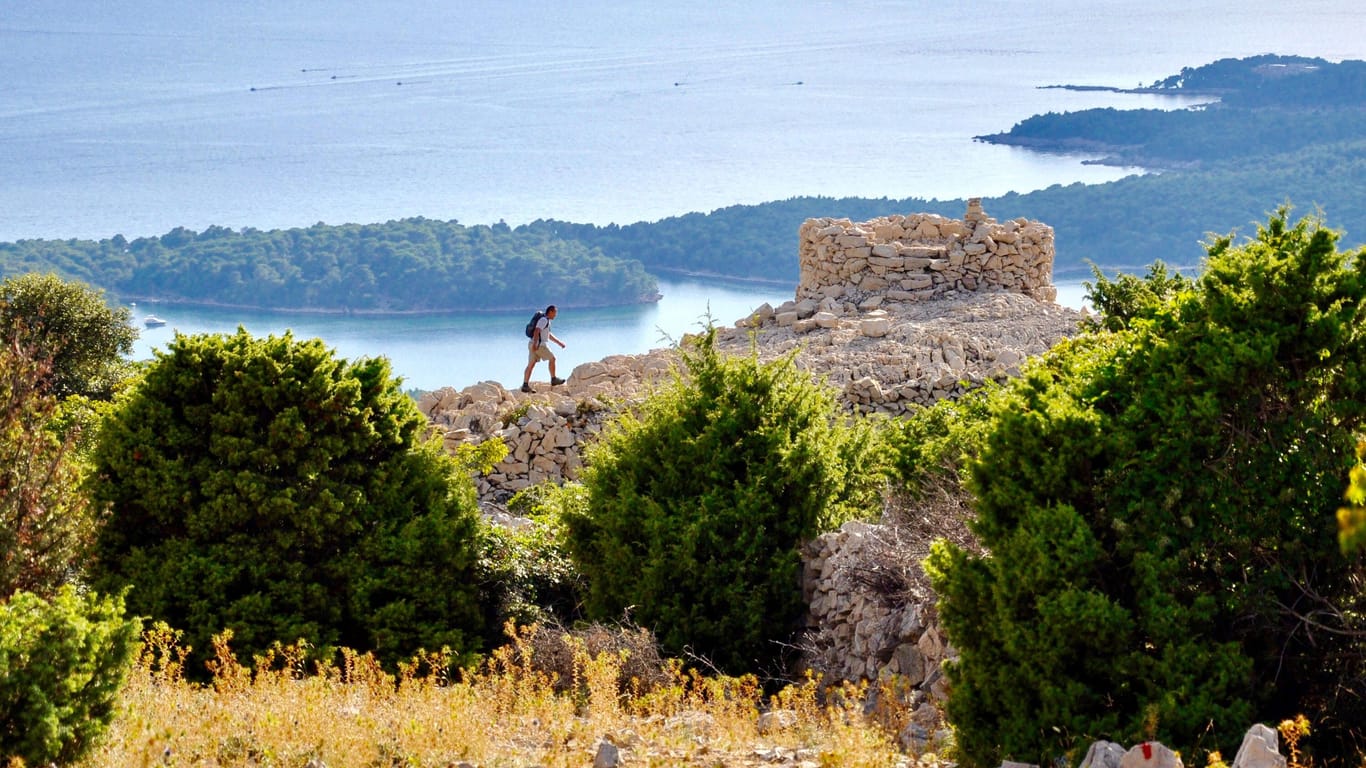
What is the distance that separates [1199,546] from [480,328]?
21.1 m

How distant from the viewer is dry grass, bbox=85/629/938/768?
6.41m

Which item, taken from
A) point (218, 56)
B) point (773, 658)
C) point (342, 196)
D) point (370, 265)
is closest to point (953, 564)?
point (773, 658)

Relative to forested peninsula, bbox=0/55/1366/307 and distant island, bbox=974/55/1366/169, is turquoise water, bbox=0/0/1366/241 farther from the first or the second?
distant island, bbox=974/55/1366/169

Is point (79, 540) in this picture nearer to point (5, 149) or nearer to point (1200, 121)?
point (5, 149)

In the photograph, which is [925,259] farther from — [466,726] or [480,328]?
[466,726]

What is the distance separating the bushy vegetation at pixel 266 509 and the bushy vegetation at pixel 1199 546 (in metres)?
4.78

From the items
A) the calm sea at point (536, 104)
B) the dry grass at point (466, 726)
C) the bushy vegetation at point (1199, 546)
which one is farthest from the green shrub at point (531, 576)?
the calm sea at point (536, 104)

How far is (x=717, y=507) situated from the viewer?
10234mm

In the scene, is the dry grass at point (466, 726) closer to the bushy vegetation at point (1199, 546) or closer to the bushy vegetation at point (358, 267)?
the bushy vegetation at point (1199, 546)

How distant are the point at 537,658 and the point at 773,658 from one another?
5.41ft

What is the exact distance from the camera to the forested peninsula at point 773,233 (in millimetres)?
30450

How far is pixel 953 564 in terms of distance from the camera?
23.1 feet

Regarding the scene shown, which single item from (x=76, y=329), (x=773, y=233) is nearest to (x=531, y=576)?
(x=76, y=329)

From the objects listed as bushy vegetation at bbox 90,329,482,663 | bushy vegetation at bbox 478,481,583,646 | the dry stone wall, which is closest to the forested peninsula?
the dry stone wall
